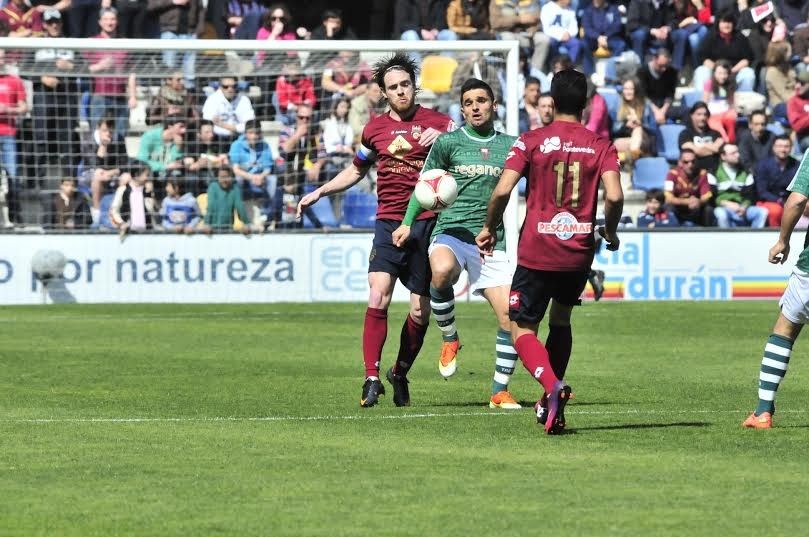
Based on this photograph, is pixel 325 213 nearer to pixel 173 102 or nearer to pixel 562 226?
pixel 173 102

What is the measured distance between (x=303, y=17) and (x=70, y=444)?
22.9m

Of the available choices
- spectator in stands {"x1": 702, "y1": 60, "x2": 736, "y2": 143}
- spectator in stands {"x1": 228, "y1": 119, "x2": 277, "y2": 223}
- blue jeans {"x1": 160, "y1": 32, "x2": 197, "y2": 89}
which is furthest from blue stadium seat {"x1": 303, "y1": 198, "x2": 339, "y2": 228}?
spectator in stands {"x1": 702, "y1": 60, "x2": 736, "y2": 143}

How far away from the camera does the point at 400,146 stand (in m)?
11.5

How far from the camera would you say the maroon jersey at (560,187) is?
949 cm

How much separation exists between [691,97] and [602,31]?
6.59 feet

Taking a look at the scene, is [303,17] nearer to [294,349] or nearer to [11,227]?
[11,227]

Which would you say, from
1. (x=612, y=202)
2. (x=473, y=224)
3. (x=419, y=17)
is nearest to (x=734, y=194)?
(x=419, y=17)

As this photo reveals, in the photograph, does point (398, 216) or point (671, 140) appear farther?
point (671, 140)

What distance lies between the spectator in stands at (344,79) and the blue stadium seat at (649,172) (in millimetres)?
4738

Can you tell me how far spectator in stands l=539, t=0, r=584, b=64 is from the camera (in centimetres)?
2894

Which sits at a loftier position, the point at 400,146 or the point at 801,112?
the point at 400,146

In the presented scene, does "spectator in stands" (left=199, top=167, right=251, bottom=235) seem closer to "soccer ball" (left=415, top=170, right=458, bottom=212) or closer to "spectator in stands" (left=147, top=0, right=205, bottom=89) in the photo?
"spectator in stands" (left=147, top=0, right=205, bottom=89)

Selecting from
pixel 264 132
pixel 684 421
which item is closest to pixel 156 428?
pixel 684 421

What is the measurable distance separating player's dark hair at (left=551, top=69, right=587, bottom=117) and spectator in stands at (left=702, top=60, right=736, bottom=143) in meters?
18.6
